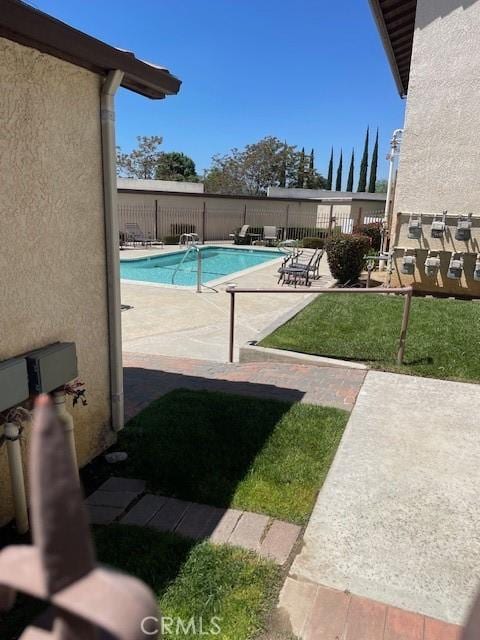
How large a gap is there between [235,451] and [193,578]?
4.17 ft

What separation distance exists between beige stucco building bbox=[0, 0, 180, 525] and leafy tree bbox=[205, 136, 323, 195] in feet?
155

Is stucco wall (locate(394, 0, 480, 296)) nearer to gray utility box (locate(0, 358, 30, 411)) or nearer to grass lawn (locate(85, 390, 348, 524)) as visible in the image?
grass lawn (locate(85, 390, 348, 524))

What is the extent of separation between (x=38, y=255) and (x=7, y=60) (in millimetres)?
1001

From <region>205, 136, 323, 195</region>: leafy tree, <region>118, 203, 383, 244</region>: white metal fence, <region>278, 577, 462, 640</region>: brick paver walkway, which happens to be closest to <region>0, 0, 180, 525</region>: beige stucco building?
<region>278, 577, 462, 640</region>: brick paver walkway

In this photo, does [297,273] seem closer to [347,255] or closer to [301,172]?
[347,255]

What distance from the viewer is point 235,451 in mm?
3461

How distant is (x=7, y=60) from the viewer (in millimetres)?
2326

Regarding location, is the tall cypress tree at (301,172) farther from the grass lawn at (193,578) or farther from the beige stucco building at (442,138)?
the grass lawn at (193,578)

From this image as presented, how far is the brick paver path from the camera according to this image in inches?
183

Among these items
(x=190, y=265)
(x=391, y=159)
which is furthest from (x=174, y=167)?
(x=391, y=159)

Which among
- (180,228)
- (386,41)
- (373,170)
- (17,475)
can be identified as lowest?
(17,475)

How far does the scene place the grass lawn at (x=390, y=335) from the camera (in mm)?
5496

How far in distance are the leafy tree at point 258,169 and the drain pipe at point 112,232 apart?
4736 centimetres

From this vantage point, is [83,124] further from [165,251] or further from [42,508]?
[165,251]
